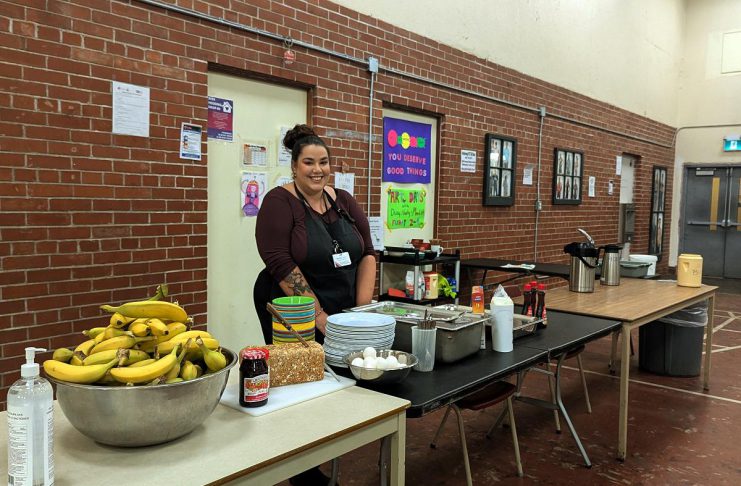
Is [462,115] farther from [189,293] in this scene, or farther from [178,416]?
[178,416]

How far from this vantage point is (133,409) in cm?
129

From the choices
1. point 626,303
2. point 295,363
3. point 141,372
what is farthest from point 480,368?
point 626,303

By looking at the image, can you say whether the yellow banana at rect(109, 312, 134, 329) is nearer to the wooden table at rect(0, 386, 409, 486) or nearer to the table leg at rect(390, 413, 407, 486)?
the wooden table at rect(0, 386, 409, 486)

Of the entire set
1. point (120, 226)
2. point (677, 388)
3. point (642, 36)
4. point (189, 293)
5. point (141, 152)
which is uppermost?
point (642, 36)

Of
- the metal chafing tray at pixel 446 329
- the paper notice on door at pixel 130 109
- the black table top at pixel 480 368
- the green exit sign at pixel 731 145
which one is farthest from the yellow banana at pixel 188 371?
the green exit sign at pixel 731 145

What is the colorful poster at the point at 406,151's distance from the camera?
16.1ft

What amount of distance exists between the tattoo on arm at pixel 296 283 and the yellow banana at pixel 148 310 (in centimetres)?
95

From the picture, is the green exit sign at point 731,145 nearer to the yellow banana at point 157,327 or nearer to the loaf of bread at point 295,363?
the loaf of bread at point 295,363

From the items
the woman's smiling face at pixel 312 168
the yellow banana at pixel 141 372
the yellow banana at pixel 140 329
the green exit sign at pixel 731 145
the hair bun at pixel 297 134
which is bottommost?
the yellow banana at pixel 141 372

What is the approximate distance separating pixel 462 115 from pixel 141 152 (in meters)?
3.28

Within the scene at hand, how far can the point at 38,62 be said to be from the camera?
2.82m

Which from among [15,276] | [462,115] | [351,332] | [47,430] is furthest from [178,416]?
[462,115]

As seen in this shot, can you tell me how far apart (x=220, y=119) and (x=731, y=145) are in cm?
937

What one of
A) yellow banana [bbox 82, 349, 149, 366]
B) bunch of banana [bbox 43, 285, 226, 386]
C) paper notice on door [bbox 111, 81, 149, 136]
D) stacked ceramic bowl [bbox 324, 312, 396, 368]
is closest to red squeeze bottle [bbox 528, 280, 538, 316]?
stacked ceramic bowl [bbox 324, 312, 396, 368]
